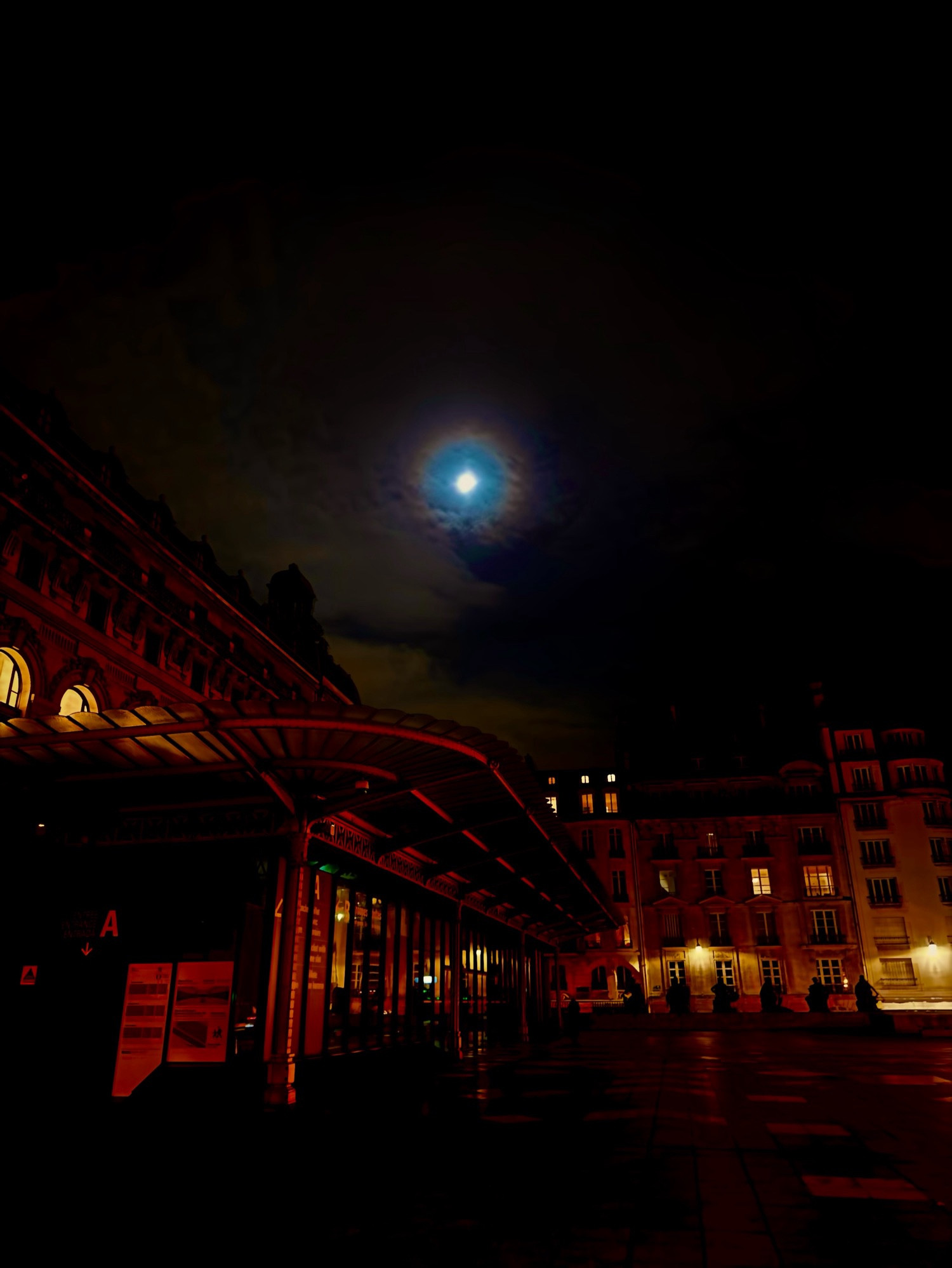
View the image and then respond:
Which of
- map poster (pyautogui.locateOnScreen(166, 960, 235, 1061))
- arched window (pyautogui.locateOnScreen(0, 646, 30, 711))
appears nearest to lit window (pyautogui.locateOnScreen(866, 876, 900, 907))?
map poster (pyautogui.locateOnScreen(166, 960, 235, 1061))

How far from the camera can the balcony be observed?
54.7m

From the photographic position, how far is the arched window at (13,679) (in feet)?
57.5

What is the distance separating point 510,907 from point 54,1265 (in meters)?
22.3

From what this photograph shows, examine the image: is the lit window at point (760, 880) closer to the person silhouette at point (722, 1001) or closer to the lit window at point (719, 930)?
the lit window at point (719, 930)

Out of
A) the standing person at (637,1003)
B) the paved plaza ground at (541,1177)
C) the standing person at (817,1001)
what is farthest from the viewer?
the standing person at (637,1003)

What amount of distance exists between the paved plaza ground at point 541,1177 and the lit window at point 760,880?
45599mm

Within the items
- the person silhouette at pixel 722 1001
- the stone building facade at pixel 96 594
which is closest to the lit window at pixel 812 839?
the person silhouette at pixel 722 1001

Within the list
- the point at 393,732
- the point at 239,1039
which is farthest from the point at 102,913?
the point at 393,732

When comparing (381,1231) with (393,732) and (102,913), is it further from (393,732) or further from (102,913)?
(102,913)

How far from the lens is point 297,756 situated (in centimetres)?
984

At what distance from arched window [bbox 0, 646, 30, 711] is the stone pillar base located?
1095 centimetres

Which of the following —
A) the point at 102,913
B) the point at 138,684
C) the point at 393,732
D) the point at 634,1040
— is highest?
the point at 138,684

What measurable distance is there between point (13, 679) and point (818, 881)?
173 feet

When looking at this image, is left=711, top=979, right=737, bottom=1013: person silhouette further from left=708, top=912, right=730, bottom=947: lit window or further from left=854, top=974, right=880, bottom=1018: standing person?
left=708, top=912, right=730, bottom=947: lit window
